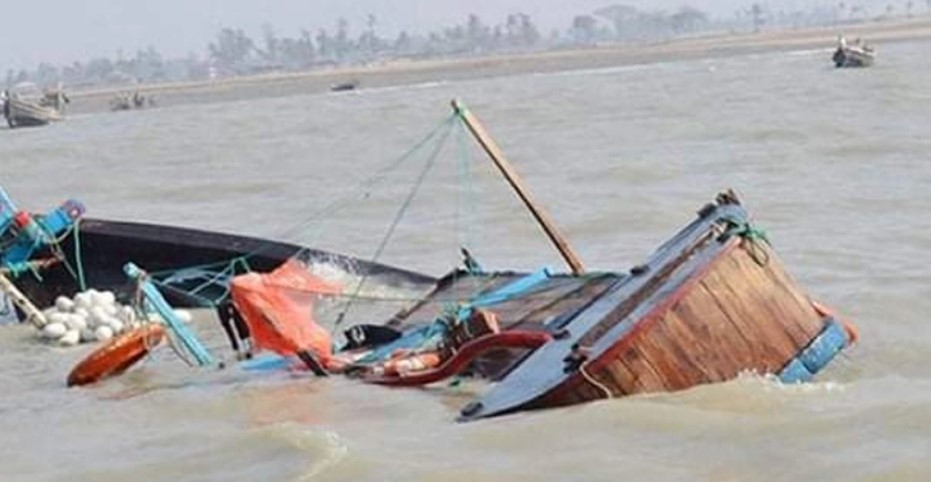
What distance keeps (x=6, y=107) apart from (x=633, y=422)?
55.2m

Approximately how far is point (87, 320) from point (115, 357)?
228 cm

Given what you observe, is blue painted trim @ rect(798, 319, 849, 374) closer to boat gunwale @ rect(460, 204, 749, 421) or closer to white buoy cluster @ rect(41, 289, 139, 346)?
boat gunwale @ rect(460, 204, 749, 421)

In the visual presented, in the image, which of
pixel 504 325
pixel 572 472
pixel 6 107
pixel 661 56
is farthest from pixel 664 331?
pixel 661 56

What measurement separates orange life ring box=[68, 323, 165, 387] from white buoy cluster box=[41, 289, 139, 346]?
155cm

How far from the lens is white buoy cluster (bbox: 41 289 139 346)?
1357 cm

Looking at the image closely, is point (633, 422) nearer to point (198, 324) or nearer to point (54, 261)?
point (198, 324)

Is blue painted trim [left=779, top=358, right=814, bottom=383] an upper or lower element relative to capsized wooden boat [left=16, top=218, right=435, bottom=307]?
upper

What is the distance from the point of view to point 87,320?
13.8 meters

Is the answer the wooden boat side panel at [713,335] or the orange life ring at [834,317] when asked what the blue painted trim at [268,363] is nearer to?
the wooden boat side panel at [713,335]

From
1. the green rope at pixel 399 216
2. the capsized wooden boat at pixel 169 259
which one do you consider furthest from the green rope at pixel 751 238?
the capsized wooden boat at pixel 169 259

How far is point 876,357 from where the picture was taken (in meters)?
10.5

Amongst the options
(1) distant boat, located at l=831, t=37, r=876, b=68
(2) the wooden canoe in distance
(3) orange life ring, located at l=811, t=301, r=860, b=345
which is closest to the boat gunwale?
(2) the wooden canoe in distance

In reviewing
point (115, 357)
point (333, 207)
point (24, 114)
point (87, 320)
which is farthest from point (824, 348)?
point (24, 114)

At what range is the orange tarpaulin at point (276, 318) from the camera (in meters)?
11.1
